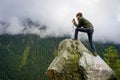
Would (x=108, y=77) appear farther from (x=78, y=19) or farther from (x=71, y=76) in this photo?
(x=78, y=19)

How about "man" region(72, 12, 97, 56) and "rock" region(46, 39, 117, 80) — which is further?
"man" region(72, 12, 97, 56)

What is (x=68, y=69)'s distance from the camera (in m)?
28.2

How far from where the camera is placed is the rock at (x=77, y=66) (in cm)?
2740

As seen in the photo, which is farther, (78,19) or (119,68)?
(119,68)

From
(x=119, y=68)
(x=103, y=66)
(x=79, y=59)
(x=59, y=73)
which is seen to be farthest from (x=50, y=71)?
(x=119, y=68)

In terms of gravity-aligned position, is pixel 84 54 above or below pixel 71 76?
above

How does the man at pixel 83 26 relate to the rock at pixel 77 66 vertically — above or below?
above

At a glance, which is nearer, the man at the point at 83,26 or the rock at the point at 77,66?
the rock at the point at 77,66

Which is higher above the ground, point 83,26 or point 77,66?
point 83,26

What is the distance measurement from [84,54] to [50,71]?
344 cm

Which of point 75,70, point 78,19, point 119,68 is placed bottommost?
point 119,68

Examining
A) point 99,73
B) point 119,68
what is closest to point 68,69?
point 99,73

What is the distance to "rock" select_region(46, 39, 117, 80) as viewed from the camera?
2740 cm

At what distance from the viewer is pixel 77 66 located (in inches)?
1108
